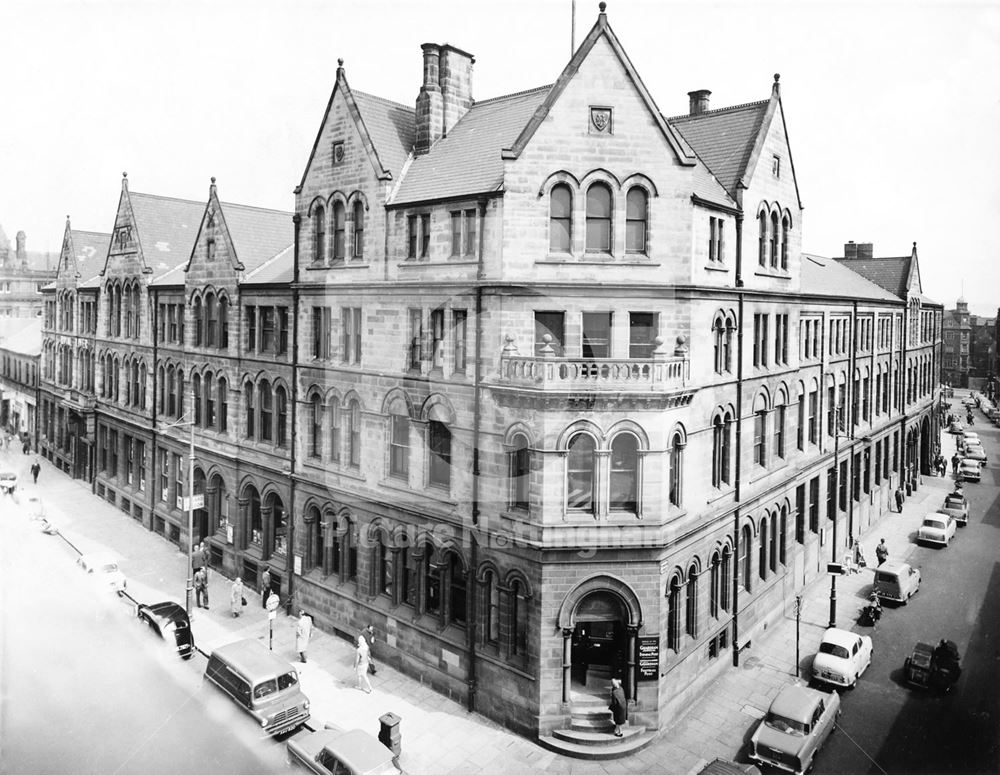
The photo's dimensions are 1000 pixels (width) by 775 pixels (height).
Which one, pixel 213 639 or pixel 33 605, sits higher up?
pixel 33 605

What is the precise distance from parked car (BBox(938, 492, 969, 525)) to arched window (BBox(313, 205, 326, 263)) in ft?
139

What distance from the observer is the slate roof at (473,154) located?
24859mm

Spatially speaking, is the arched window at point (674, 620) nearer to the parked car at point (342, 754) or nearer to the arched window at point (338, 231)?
the parked car at point (342, 754)

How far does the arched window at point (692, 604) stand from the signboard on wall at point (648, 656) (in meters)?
2.71

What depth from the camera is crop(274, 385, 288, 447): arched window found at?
32844 mm

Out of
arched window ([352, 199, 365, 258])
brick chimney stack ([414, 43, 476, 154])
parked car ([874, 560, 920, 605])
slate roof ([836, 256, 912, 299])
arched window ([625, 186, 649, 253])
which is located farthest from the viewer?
slate roof ([836, 256, 912, 299])

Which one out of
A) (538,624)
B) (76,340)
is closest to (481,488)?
(538,624)

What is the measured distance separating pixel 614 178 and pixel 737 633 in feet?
58.2

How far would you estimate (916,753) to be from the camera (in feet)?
73.7

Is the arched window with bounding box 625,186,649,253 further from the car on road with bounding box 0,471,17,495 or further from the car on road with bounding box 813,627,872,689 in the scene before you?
the car on road with bounding box 0,471,17,495

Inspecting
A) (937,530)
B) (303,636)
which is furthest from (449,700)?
(937,530)

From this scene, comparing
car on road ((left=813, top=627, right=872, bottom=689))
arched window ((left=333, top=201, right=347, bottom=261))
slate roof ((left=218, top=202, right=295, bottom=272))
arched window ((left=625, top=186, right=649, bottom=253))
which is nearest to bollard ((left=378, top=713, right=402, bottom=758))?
car on road ((left=813, top=627, right=872, bottom=689))

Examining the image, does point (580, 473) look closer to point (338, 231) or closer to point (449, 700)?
point (449, 700)

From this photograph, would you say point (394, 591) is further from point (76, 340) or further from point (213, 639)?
point (76, 340)
